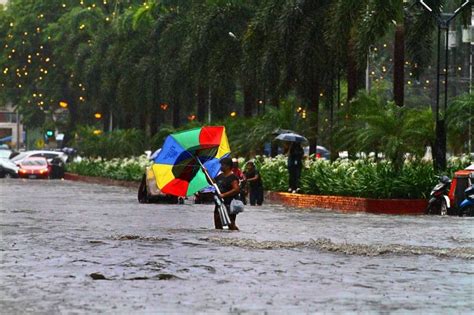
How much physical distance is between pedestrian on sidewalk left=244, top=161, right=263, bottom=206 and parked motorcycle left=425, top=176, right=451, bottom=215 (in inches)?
283

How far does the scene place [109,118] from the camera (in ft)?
283

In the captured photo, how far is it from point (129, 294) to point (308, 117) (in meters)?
33.0

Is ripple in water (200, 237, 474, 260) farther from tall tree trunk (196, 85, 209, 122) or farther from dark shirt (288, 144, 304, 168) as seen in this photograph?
tall tree trunk (196, 85, 209, 122)

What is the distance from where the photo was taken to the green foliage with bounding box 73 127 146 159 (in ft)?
233

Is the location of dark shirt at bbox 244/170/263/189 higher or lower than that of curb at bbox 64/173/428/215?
higher

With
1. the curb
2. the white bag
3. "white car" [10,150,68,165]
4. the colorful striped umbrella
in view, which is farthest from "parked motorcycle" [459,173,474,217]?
"white car" [10,150,68,165]

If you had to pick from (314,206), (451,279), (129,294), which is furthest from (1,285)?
(314,206)

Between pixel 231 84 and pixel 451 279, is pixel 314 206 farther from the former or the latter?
pixel 451 279

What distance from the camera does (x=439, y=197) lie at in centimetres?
3250

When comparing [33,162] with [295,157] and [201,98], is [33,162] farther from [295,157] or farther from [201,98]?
[295,157]

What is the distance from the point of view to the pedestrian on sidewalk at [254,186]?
1529 inches

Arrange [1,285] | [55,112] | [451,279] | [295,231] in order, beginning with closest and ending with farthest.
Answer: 1. [1,285]
2. [451,279]
3. [295,231]
4. [55,112]

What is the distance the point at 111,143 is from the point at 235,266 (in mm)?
57250

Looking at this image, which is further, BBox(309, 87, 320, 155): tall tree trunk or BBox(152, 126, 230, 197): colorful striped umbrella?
BBox(309, 87, 320, 155): tall tree trunk
